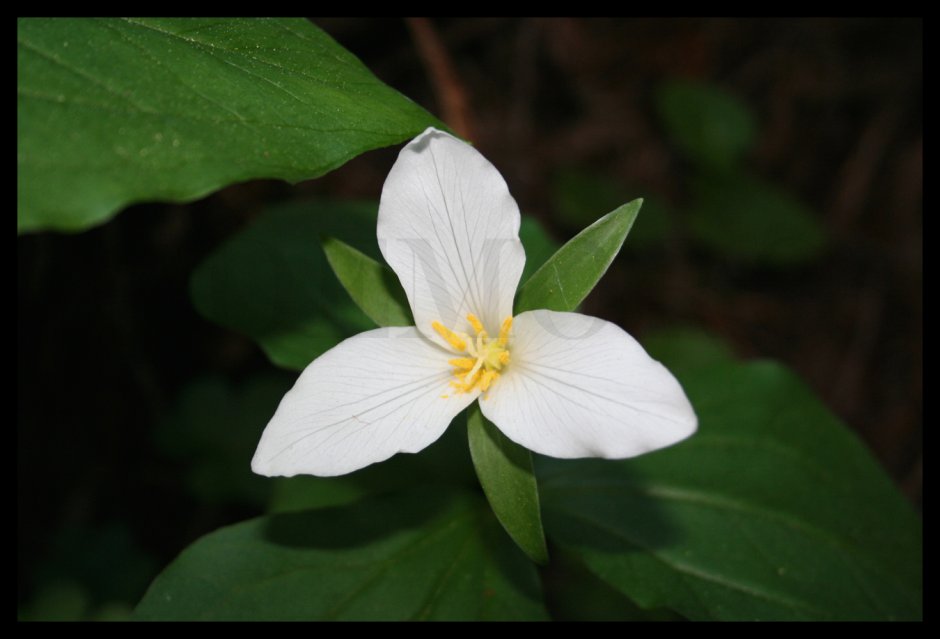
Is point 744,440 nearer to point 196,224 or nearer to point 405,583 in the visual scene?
point 405,583

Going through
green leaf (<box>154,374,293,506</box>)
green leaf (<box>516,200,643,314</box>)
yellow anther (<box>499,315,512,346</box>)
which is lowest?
green leaf (<box>154,374,293,506</box>)

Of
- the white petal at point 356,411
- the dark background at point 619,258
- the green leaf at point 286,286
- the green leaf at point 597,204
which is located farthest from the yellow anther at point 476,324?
the green leaf at point 597,204

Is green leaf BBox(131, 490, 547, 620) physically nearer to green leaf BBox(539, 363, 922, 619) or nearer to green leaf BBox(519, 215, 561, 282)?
green leaf BBox(539, 363, 922, 619)

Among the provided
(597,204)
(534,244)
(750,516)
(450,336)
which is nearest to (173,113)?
(450,336)

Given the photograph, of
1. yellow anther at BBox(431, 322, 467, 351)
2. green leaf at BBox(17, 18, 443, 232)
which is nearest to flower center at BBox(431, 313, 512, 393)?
yellow anther at BBox(431, 322, 467, 351)

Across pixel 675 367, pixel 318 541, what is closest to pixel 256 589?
pixel 318 541

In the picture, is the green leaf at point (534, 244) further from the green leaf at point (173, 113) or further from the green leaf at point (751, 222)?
the green leaf at point (751, 222)
